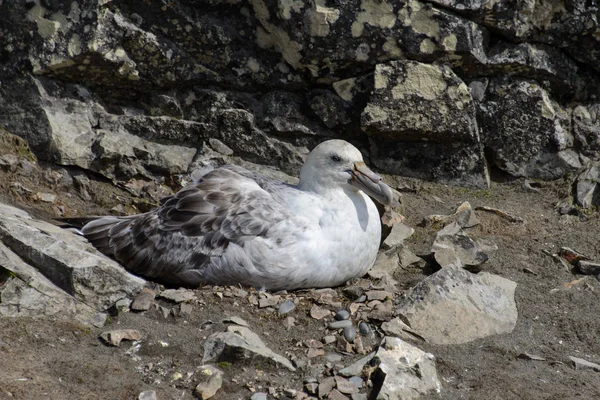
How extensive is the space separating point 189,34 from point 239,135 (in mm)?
852

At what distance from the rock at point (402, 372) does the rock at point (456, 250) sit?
108 cm

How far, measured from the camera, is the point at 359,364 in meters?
4.14

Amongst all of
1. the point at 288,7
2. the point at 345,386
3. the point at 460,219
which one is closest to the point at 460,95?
the point at 460,219

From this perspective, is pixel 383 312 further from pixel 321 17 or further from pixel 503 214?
pixel 321 17

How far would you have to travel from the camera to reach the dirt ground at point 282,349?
12.9 feet

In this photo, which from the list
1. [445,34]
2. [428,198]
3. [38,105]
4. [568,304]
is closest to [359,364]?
[568,304]

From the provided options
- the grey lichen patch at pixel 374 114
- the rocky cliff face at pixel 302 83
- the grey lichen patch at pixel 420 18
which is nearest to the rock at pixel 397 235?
the rocky cliff face at pixel 302 83

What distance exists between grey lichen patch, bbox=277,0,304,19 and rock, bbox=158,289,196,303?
2.28 m

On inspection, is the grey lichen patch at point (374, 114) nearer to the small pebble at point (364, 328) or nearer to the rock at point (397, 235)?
the rock at point (397, 235)

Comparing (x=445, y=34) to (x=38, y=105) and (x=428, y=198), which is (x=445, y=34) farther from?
(x=38, y=105)

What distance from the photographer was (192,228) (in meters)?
5.28

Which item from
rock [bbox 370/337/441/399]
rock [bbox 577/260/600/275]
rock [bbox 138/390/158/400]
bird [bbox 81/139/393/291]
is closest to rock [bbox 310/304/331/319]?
bird [bbox 81/139/393/291]

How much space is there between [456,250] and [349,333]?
50.1 inches

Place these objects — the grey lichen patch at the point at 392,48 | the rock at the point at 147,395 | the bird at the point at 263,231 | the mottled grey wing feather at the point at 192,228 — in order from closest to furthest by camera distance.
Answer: the rock at the point at 147,395 → the bird at the point at 263,231 → the mottled grey wing feather at the point at 192,228 → the grey lichen patch at the point at 392,48
